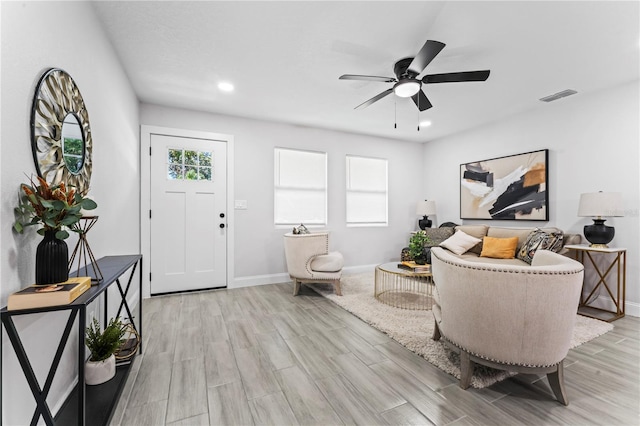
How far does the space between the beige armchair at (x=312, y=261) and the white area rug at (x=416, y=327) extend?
0.89ft

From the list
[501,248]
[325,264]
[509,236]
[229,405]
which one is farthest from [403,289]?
[229,405]

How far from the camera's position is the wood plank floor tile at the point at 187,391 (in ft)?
5.13

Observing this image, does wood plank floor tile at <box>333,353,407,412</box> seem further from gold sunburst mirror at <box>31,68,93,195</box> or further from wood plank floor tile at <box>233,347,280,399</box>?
gold sunburst mirror at <box>31,68,93,195</box>

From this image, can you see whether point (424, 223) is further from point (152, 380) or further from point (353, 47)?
point (152, 380)

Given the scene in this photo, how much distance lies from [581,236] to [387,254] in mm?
2842

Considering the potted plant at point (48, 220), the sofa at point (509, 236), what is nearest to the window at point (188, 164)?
the potted plant at point (48, 220)

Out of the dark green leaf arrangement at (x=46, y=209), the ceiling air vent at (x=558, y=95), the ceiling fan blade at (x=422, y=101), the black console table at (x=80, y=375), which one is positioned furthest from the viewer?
the ceiling air vent at (x=558, y=95)

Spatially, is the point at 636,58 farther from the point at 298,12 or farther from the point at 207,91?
the point at 207,91

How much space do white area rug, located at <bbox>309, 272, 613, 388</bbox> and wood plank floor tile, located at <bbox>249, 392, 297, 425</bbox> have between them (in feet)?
3.67

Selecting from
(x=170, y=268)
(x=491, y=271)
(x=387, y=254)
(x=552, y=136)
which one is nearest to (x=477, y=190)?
(x=552, y=136)

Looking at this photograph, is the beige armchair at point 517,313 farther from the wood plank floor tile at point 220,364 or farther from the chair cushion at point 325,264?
the chair cushion at point 325,264

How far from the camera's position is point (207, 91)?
11.0 feet

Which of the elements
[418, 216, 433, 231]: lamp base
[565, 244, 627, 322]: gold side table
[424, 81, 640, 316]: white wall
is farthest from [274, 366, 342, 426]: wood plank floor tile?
[418, 216, 433, 231]: lamp base

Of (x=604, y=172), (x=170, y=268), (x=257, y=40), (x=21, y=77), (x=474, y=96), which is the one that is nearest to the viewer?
(x=21, y=77)
